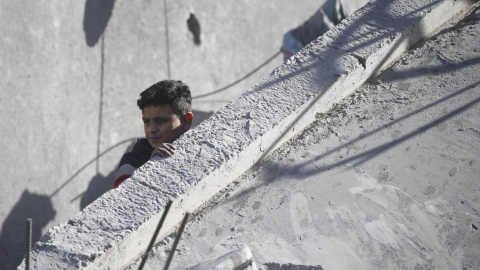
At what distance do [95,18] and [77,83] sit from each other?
26.8 inches

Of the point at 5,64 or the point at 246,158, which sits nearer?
the point at 246,158

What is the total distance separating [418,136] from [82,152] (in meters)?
4.46

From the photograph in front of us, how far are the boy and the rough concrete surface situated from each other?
59 cm

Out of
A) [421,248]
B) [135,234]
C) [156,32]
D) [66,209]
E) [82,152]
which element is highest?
[156,32]

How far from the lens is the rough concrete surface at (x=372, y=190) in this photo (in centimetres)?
303

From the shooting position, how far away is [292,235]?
3.12m

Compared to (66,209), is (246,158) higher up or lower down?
lower down

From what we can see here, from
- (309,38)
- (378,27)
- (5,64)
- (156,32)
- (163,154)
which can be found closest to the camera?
(163,154)

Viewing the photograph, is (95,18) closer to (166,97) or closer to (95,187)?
(95,187)

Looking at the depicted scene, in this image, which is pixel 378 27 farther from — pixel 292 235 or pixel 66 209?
pixel 66 209

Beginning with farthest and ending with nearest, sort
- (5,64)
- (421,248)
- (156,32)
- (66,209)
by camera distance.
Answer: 1. (156,32)
2. (66,209)
3. (5,64)
4. (421,248)

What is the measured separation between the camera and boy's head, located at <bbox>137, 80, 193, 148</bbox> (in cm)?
379

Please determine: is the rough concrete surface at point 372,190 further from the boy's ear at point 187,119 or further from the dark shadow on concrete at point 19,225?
the dark shadow on concrete at point 19,225

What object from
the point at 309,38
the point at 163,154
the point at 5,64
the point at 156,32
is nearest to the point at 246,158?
the point at 163,154
